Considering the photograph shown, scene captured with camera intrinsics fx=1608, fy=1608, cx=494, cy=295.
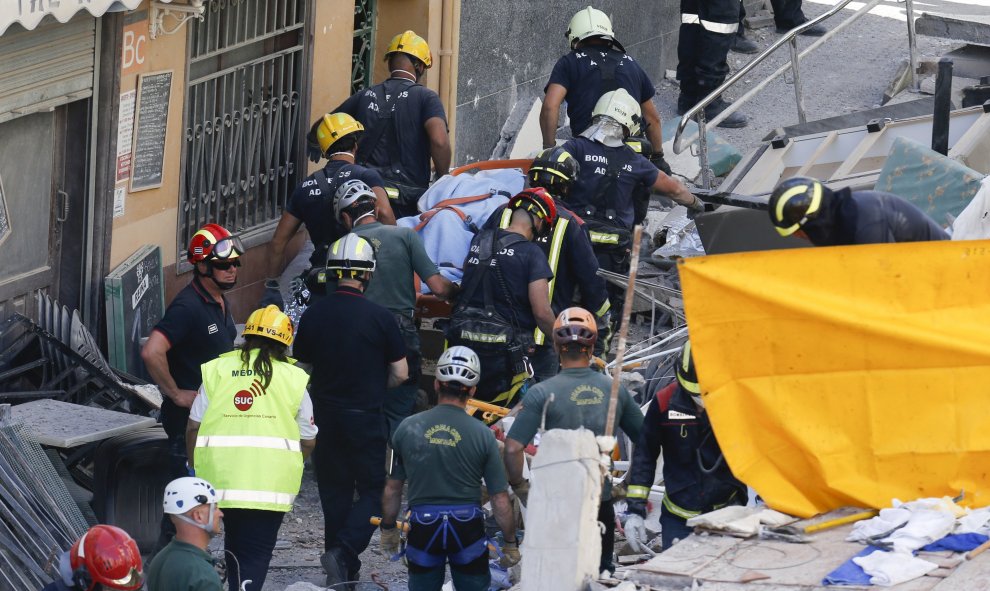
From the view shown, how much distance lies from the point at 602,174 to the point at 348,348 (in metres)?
2.73

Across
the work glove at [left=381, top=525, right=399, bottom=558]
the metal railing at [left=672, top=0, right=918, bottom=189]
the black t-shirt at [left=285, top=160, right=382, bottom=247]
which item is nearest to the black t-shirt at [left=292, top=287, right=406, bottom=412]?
the work glove at [left=381, top=525, right=399, bottom=558]

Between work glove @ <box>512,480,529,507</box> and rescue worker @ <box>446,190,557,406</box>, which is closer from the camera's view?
work glove @ <box>512,480,529,507</box>

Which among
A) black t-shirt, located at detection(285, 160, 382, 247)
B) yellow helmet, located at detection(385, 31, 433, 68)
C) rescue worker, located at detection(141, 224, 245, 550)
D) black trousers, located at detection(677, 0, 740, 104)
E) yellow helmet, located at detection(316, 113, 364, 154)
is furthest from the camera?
black trousers, located at detection(677, 0, 740, 104)

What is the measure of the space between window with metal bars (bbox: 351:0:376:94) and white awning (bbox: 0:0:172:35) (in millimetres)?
4849

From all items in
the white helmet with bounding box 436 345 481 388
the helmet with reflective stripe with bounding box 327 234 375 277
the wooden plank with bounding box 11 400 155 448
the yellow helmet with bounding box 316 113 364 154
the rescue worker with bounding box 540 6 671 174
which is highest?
the rescue worker with bounding box 540 6 671 174

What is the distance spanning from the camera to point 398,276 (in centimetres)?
971

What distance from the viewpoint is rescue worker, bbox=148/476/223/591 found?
21.7ft

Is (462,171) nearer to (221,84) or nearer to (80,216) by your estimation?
(221,84)

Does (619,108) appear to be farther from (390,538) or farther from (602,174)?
(390,538)

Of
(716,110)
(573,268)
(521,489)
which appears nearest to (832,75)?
(716,110)

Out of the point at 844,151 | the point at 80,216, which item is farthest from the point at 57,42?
the point at 844,151

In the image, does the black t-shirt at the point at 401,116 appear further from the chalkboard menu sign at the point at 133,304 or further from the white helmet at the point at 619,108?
the chalkboard menu sign at the point at 133,304

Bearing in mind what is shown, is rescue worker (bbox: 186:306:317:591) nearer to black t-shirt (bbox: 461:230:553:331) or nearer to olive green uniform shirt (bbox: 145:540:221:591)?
olive green uniform shirt (bbox: 145:540:221:591)

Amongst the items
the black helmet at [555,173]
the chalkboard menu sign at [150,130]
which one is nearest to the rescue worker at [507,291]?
the black helmet at [555,173]
